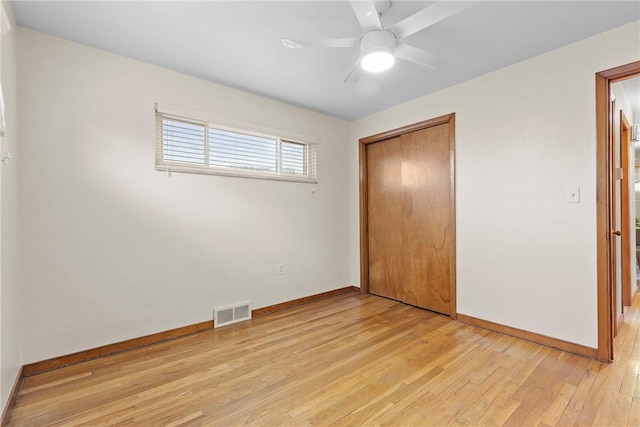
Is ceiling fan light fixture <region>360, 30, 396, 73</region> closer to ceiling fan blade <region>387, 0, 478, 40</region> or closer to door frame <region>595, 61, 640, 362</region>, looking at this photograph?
ceiling fan blade <region>387, 0, 478, 40</region>

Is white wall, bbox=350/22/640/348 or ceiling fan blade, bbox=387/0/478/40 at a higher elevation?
ceiling fan blade, bbox=387/0/478/40

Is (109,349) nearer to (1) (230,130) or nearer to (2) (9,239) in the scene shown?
(2) (9,239)

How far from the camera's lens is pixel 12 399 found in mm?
1645

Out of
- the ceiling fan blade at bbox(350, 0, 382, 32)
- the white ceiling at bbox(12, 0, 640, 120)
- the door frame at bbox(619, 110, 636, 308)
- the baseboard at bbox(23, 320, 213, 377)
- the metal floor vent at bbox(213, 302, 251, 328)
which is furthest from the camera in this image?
the door frame at bbox(619, 110, 636, 308)

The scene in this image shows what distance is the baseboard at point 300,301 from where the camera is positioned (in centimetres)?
306

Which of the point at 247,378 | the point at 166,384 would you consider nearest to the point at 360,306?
the point at 247,378

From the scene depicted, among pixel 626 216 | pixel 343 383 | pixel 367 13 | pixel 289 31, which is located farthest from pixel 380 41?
pixel 626 216

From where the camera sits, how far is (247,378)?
6.23ft

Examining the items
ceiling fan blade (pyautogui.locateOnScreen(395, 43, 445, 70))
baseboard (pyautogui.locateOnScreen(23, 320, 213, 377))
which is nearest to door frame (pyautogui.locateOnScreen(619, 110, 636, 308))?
ceiling fan blade (pyautogui.locateOnScreen(395, 43, 445, 70))

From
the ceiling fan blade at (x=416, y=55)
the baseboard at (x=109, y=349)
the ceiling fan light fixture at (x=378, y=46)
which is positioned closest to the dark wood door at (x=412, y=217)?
the ceiling fan blade at (x=416, y=55)

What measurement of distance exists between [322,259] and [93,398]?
2.44 meters

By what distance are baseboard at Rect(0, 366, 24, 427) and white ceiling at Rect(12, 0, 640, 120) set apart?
2.29 m

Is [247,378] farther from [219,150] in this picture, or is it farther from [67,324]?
[219,150]

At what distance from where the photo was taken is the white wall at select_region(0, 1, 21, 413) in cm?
154
